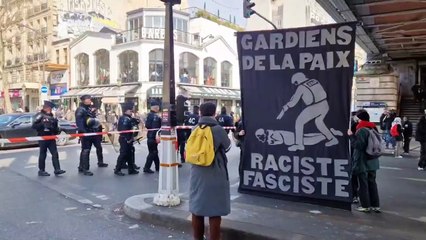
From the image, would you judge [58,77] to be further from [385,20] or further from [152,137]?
[152,137]

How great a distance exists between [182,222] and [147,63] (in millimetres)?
31405

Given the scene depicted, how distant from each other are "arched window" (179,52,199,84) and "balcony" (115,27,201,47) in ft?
3.89

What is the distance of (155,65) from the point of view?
1432 inches

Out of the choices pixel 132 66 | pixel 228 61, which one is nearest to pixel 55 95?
pixel 132 66

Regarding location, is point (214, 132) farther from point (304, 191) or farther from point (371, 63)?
point (371, 63)

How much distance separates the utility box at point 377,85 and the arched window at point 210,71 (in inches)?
781

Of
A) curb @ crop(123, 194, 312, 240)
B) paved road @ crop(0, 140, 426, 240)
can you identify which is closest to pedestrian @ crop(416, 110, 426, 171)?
paved road @ crop(0, 140, 426, 240)

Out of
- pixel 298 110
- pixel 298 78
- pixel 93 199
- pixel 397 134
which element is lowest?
pixel 93 199

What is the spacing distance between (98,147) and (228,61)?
3388 cm

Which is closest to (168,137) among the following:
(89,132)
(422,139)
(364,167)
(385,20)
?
(364,167)

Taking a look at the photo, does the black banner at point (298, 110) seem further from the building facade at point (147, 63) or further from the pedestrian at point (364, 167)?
the building facade at point (147, 63)

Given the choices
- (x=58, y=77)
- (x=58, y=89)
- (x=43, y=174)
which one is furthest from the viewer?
(x=58, y=77)

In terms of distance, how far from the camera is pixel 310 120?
654 centimetres

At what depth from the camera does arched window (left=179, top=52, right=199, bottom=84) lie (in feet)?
126
